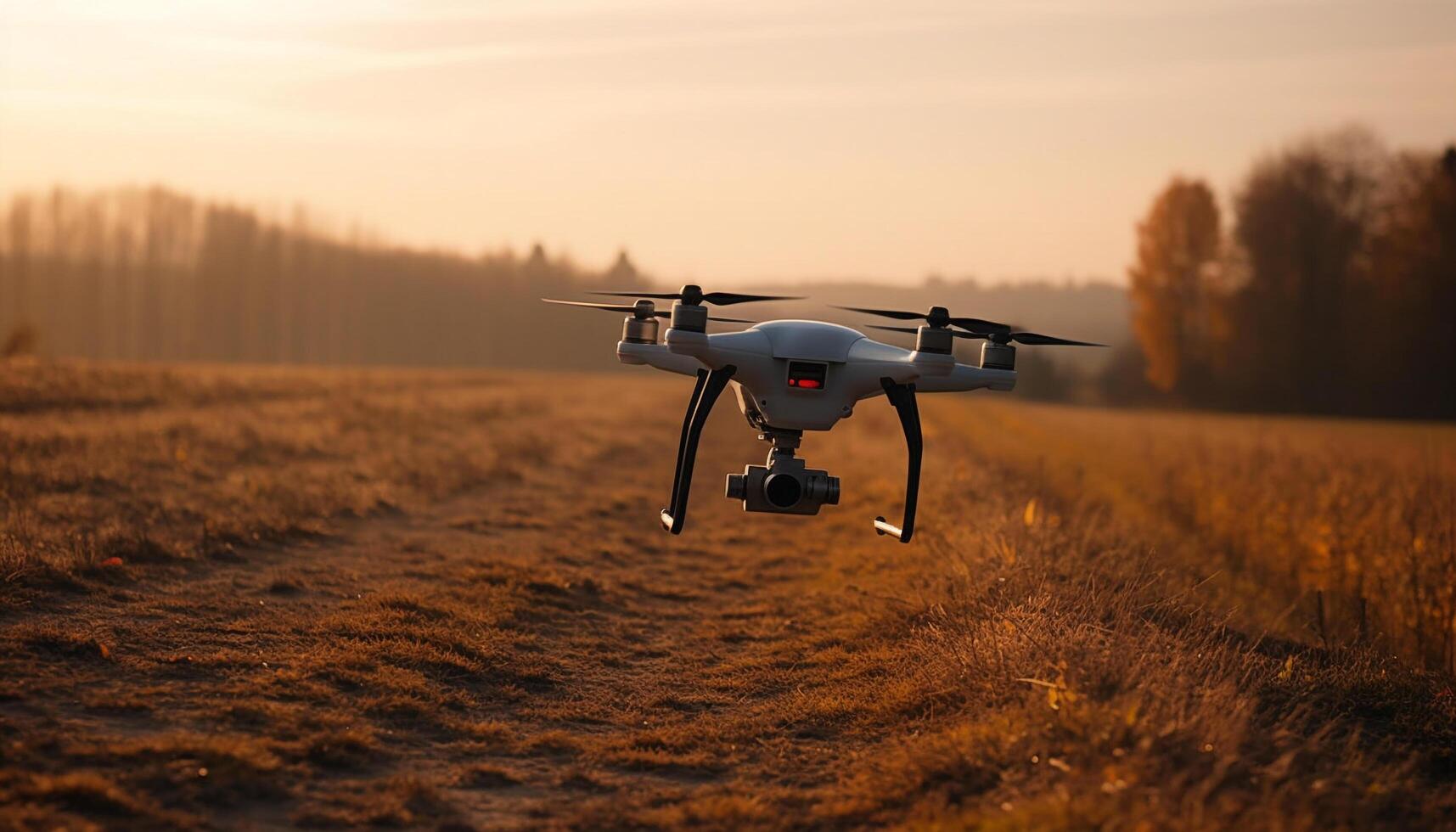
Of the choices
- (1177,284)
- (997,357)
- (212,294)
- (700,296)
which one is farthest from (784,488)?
(212,294)

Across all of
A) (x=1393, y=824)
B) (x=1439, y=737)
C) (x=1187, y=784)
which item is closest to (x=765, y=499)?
(x=1187, y=784)

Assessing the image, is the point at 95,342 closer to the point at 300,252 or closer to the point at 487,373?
the point at 300,252

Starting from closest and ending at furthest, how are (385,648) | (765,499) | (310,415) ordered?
(765,499) → (385,648) → (310,415)

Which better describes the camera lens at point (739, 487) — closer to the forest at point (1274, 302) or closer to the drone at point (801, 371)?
the drone at point (801, 371)

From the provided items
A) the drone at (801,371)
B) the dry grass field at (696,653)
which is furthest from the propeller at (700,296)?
the dry grass field at (696,653)

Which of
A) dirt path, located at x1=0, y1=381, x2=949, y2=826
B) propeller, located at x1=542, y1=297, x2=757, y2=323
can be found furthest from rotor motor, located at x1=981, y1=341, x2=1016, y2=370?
dirt path, located at x1=0, y1=381, x2=949, y2=826

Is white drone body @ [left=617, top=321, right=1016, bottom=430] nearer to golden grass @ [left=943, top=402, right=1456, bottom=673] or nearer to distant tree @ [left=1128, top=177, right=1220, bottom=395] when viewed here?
golden grass @ [left=943, top=402, right=1456, bottom=673]
